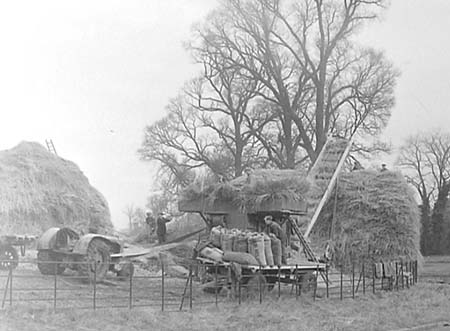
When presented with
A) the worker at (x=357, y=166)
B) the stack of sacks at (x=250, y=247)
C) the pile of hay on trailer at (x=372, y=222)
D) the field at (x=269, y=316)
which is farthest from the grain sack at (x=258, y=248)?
the worker at (x=357, y=166)

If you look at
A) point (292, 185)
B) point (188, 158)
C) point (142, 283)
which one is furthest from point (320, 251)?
point (188, 158)

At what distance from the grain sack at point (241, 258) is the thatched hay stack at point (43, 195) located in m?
6.21

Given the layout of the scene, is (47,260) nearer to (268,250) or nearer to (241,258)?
(241,258)

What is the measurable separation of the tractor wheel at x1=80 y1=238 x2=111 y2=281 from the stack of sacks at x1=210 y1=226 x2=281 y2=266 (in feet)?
8.80

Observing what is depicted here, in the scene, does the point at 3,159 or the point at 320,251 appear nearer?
the point at 3,159

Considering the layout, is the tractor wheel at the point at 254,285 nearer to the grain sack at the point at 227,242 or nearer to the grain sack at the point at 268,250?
the grain sack at the point at 268,250

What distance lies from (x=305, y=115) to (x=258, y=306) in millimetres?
23573

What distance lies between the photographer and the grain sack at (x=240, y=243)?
18406 millimetres

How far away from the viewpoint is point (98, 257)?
712 inches

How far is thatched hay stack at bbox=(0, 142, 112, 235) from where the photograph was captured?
74.2 ft

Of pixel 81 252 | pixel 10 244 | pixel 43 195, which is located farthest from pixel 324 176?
pixel 10 244

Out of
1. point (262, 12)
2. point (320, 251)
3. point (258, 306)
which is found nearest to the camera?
point (258, 306)

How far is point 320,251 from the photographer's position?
1037 inches

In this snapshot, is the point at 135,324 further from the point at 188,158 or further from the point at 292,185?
the point at 188,158
